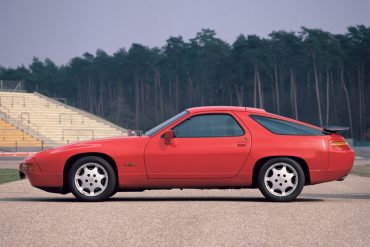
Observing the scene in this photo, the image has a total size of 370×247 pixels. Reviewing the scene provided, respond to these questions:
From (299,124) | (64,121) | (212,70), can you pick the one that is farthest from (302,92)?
(299,124)

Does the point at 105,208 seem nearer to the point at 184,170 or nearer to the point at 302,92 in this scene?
the point at 184,170

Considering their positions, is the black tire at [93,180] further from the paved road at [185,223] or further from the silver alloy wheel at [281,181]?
the silver alloy wheel at [281,181]

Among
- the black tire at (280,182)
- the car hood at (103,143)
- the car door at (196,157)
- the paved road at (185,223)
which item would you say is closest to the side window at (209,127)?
the car door at (196,157)

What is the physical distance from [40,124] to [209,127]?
52.0 meters

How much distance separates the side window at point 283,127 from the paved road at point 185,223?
3.52 ft

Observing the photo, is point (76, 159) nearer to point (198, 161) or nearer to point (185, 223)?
point (198, 161)

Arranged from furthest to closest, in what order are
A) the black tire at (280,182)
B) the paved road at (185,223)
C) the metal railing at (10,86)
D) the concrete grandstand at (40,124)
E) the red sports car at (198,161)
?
the metal railing at (10,86) < the concrete grandstand at (40,124) < the red sports car at (198,161) < the black tire at (280,182) < the paved road at (185,223)

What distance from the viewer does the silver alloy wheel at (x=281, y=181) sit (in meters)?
11.8

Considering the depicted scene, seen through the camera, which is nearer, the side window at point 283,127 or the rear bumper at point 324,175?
the rear bumper at point 324,175

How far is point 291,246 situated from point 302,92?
12564 centimetres

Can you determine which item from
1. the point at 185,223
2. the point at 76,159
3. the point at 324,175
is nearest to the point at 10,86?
the point at 76,159

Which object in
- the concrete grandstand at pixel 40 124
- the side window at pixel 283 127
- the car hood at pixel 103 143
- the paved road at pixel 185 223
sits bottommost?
the paved road at pixel 185 223

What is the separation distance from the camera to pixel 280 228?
8758 mm

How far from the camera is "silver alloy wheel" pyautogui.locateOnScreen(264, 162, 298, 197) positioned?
11750 millimetres
